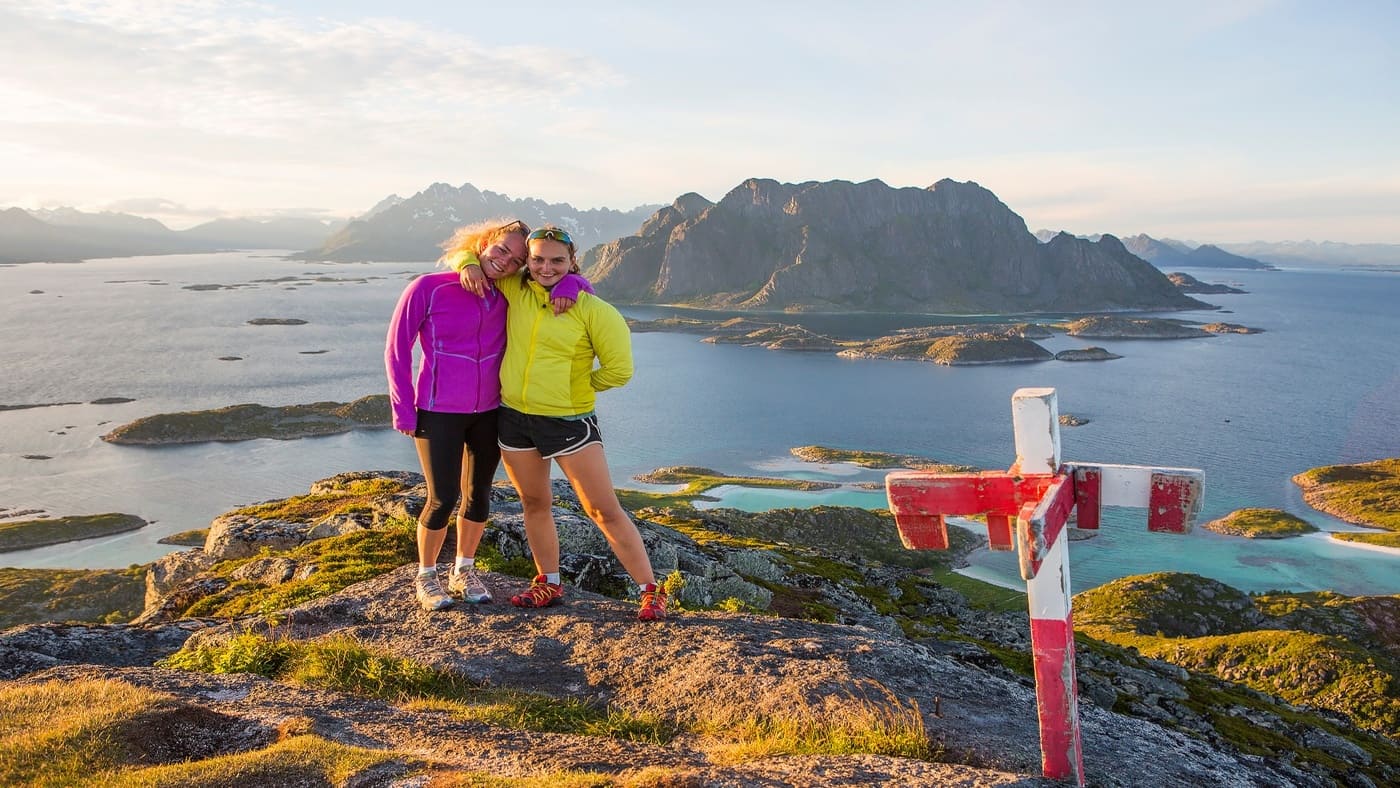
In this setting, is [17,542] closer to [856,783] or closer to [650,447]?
[650,447]

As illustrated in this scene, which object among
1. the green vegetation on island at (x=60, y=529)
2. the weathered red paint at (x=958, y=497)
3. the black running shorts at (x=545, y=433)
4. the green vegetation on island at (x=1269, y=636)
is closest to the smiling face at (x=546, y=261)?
the black running shorts at (x=545, y=433)

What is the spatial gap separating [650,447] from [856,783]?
99461 millimetres

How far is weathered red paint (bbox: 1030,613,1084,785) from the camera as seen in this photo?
17.8 feet

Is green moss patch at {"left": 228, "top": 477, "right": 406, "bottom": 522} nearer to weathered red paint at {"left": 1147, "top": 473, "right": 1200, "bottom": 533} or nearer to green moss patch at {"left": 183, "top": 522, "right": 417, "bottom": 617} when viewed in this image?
green moss patch at {"left": 183, "top": 522, "right": 417, "bottom": 617}

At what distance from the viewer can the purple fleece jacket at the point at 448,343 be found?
8414 millimetres

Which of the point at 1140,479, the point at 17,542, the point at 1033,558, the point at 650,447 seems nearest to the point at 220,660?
the point at 1033,558

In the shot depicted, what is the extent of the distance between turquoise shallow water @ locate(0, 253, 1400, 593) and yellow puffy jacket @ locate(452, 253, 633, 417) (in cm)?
5542

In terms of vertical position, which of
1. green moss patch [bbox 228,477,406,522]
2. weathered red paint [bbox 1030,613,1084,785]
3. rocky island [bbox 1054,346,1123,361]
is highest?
weathered red paint [bbox 1030,613,1084,785]

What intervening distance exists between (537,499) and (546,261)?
2649mm

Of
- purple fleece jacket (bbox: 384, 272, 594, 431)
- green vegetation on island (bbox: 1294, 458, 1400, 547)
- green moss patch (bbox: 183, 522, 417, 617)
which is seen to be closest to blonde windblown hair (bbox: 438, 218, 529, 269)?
purple fleece jacket (bbox: 384, 272, 594, 431)

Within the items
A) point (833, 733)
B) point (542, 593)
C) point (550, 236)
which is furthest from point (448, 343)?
point (833, 733)

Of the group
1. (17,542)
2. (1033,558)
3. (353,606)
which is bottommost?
(17,542)

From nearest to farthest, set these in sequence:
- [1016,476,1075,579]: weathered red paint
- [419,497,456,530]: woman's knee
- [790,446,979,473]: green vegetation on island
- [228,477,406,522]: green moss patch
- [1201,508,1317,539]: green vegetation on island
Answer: [1016,476,1075,579]: weathered red paint → [419,497,456,530]: woman's knee → [228,477,406,522]: green moss patch → [1201,508,1317,539]: green vegetation on island → [790,446,979,473]: green vegetation on island

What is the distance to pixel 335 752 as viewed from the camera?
559 centimetres
